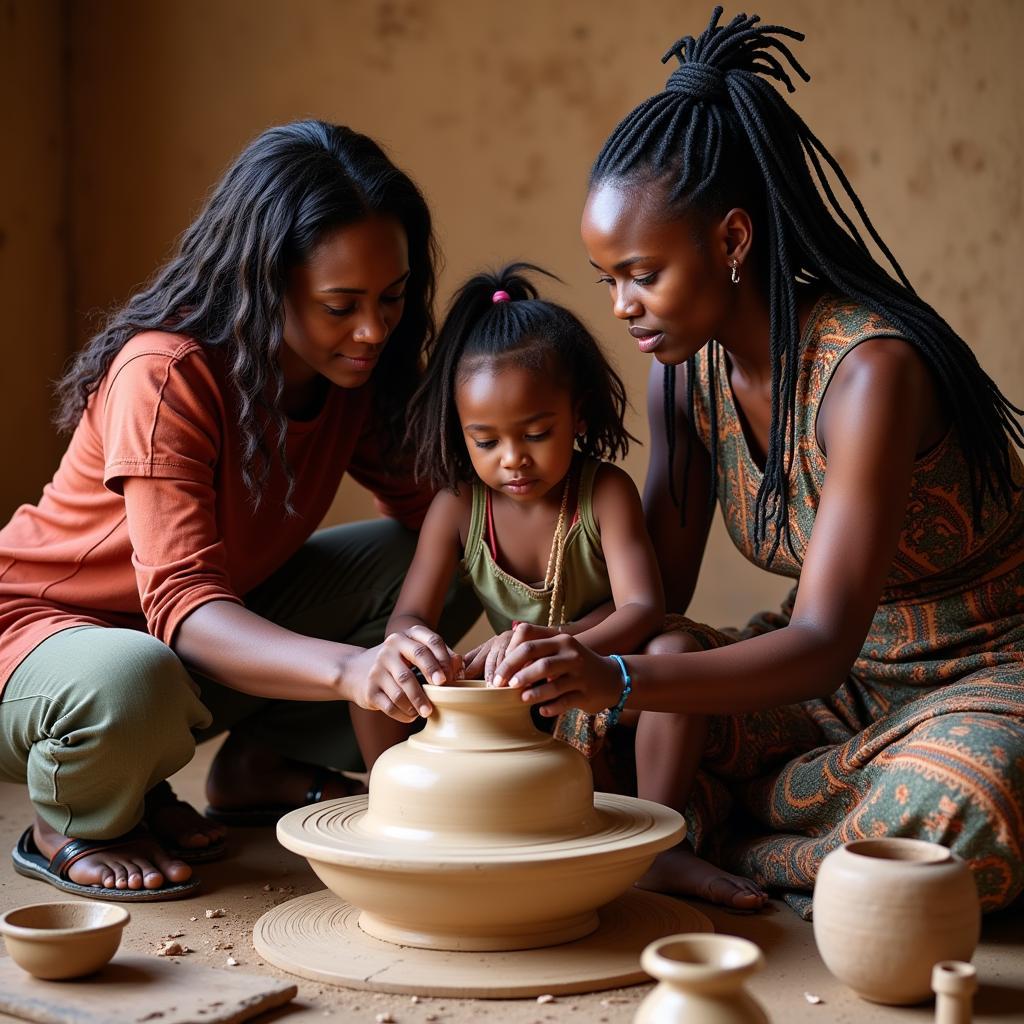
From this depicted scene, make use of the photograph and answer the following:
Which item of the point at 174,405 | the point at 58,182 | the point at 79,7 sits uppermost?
the point at 79,7

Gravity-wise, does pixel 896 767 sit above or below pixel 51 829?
above

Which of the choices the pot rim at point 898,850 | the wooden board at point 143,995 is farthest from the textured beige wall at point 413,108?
the wooden board at point 143,995

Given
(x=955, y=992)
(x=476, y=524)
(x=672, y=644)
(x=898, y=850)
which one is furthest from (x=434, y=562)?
(x=955, y=992)

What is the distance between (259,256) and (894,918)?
69.1 inches

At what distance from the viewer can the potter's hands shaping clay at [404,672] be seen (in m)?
2.20

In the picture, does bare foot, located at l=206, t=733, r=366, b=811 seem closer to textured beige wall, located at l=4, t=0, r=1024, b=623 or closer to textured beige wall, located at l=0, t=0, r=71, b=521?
textured beige wall, located at l=0, t=0, r=71, b=521

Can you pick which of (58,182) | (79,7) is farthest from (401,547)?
(79,7)

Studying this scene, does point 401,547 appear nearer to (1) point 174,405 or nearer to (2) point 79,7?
(1) point 174,405

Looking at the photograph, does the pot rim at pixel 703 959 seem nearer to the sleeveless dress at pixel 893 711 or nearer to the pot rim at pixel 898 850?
the pot rim at pixel 898 850

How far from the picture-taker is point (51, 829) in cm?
275

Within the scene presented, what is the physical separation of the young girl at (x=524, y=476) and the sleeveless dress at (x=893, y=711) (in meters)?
0.20

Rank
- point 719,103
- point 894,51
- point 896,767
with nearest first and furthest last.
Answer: point 896,767, point 719,103, point 894,51

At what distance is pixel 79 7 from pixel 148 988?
4.21 meters

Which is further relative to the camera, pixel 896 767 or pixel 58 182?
pixel 58 182
